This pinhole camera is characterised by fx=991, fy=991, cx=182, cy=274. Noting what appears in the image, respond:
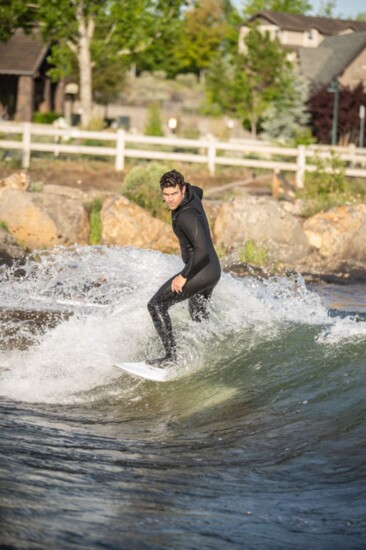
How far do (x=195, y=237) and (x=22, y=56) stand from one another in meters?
42.0

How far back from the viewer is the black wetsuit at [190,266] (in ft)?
27.5

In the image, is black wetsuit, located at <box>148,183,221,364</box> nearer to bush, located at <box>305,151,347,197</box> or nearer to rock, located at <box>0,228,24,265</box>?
rock, located at <box>0,228,24,265</box>

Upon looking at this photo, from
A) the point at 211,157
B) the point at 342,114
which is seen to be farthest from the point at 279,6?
the point at 211,157

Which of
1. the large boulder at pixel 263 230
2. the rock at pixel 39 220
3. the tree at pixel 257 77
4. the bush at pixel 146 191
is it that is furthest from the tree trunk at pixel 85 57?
the large boulder at pixel 263 230

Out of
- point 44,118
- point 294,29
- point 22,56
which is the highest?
point 294,29

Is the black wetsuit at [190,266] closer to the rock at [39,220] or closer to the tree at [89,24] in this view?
the rock at [39,220]

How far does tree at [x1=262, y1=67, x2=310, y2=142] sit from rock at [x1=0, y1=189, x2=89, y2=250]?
3372 cm

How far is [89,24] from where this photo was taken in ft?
125

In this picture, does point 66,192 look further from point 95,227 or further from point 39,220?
point 39,220

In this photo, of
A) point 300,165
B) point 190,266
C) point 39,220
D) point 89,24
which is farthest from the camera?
point 89,24

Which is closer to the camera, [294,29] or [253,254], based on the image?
[253,254]

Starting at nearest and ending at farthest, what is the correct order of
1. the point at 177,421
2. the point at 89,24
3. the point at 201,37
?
the point at 177,421 < the point at 89,24 < the point at 201,37

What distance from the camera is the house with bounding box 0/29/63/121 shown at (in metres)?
47.2

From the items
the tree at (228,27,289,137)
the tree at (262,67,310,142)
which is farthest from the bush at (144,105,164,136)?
the tree at (228,27,289,137)
